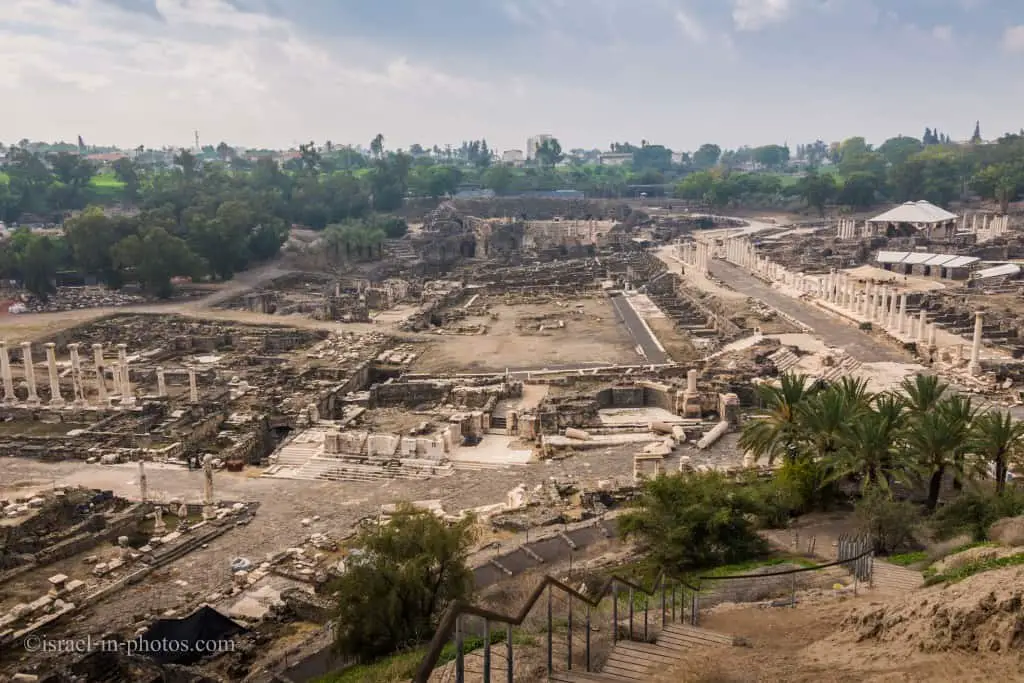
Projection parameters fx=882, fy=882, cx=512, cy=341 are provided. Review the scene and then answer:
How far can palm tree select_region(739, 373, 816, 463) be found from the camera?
26.2 m

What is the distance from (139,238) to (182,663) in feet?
206

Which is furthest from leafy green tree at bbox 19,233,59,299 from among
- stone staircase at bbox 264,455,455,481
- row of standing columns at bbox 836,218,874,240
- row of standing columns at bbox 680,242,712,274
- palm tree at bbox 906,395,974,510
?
row of standing columns at bbox 836,218,874,240

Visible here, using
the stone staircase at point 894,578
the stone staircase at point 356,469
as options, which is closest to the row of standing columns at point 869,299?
the stone staircase at point 356,469

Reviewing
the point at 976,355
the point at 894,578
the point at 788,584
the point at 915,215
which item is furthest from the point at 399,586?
the point at 915,215

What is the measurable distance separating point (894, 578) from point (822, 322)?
46974 mm

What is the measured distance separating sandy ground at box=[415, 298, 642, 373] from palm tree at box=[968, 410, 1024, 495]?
3062cm

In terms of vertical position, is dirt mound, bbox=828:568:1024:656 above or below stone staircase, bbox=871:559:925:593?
above

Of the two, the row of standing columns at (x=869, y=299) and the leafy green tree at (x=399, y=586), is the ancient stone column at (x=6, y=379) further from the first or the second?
the row of standing columns at (x=869, y=299)

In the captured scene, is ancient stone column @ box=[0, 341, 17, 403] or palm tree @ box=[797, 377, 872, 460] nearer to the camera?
palm tree @ box=[797, 377, 872, 460]

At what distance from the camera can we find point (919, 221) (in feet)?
327

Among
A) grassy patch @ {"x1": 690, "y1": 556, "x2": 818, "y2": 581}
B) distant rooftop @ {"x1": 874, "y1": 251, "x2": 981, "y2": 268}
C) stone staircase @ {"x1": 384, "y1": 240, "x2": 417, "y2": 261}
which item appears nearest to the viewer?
grassy patch @ {"x1": 690, "y1": 556, "x2": 818, "y2": 581}

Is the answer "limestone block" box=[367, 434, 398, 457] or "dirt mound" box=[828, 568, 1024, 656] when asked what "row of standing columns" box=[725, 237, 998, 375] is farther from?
"dirt mound" box=[828, 568, 1024, 656]

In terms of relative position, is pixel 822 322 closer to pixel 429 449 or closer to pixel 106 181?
pixel 429 449

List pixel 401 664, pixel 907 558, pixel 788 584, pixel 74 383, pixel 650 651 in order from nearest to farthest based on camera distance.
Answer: pixel 650 651 → pixel 401 664 → pixel 788 584 → pixel 907 558 → pixel 74 383
